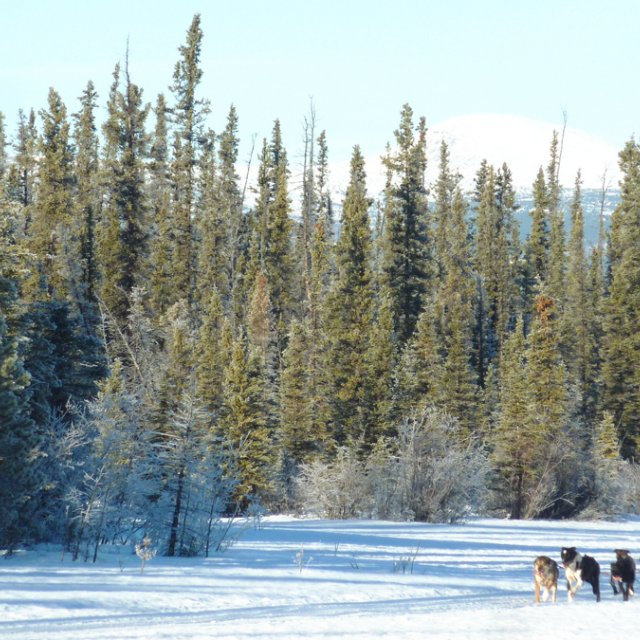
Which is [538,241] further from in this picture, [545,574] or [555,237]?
[545,574]

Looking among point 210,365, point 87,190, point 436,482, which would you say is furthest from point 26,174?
point 436,482

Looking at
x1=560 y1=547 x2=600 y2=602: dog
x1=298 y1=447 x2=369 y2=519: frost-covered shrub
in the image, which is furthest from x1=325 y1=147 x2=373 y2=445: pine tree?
x1=560 y1=547 x2=600 y2=602: dog

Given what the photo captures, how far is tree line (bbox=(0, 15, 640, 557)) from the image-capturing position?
1559 cm

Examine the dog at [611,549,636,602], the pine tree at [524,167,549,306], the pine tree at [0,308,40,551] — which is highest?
the pine tree at [524,167,549,306]

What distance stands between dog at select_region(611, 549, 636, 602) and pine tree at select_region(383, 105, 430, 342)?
35364mm

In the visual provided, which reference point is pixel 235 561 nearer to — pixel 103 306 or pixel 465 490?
pixel 465 490

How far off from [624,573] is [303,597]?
4154 mm

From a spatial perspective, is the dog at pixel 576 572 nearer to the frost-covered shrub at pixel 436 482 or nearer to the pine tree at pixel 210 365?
the frost-covered shrub at pixel 436 482

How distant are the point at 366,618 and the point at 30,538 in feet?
25.3

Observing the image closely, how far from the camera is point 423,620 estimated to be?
950 centimetres

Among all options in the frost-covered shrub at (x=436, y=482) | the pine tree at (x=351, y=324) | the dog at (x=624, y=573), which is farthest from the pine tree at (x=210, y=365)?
the dog at (x=624, y=573)

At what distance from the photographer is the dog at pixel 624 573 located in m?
11.2

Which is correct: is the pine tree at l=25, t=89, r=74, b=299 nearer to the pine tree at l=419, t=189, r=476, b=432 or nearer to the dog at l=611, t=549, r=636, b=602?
the pine tree at l=419, t=189, r=476, b=432

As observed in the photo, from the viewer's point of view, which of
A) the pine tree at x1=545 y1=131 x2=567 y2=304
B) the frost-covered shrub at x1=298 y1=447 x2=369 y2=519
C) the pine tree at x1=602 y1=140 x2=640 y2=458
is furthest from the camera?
the pine tree at x1=545 y1=131 x2=567 y2=304
